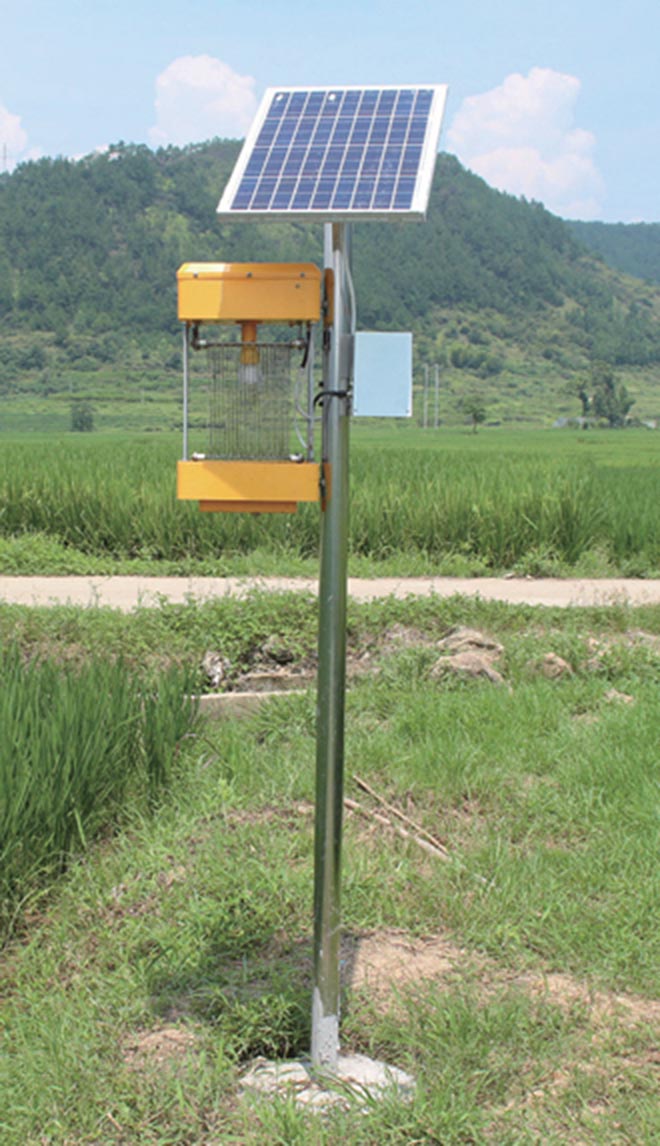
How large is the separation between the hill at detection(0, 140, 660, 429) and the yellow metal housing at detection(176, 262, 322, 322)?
172ft

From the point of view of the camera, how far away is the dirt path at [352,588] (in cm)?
844

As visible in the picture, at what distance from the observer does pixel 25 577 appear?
392 inches

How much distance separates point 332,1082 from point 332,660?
99cm

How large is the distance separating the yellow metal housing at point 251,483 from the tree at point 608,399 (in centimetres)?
7515

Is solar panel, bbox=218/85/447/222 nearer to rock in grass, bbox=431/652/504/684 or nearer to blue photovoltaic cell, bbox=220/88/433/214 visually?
blue photovoltaic cell, bbox=220/88/433/214

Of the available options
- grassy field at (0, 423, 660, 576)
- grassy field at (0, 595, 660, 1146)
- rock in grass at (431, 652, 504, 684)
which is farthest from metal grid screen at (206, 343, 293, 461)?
grassy field at (0, 423, 660, 576)

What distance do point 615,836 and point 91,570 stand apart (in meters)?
6.83

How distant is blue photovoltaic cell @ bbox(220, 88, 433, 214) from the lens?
2600 millimetres

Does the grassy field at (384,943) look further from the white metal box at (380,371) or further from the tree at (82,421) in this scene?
the tree at (82,421)

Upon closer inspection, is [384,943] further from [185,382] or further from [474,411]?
[474,411]

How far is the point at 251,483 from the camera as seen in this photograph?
111 inches

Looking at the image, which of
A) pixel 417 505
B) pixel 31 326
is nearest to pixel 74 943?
Result: pixel 417 505

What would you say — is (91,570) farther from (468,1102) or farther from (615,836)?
(468,1102)

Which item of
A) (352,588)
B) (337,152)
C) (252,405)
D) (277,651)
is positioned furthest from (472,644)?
(337,152)
